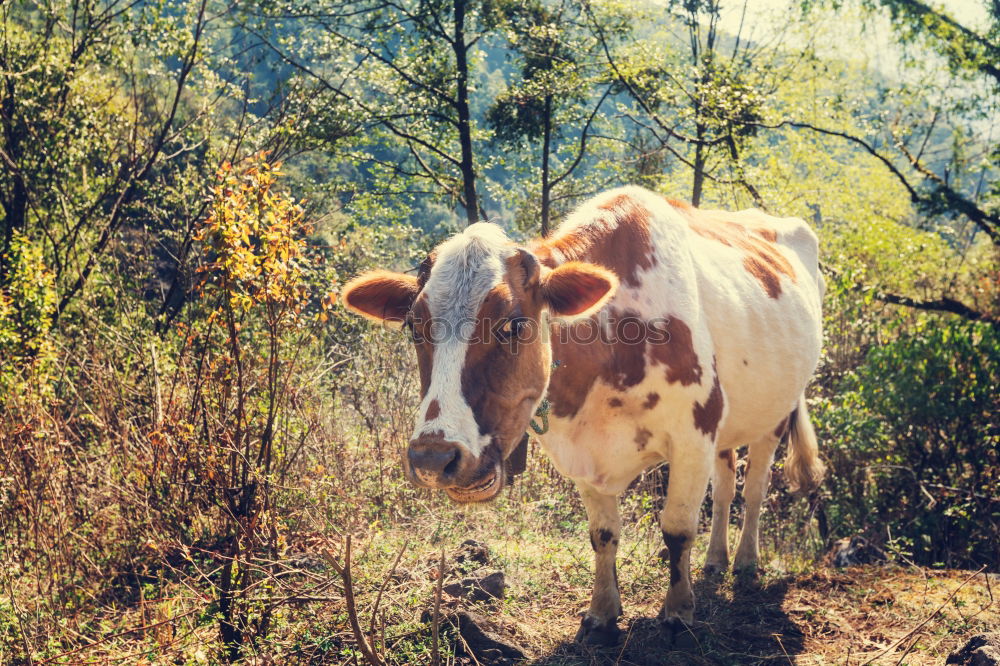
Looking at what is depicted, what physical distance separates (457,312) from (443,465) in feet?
2.39

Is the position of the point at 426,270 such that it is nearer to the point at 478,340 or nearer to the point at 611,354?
the point at 478,340

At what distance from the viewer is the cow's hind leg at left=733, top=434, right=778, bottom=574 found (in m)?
6.23

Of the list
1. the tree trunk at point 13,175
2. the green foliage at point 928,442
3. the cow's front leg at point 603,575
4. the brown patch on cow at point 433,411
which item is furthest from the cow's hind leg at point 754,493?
the tree trunk at point 13,175

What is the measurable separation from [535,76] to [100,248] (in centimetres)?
695

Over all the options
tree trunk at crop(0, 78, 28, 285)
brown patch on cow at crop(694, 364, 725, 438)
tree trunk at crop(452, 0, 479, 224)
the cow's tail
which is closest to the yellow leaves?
brown patch on cow at crop(694, 364, 725, 438)

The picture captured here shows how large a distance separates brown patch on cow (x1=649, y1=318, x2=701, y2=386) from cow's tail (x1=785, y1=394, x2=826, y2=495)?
2734 millimetres

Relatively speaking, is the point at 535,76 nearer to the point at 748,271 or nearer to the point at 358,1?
the point at 358,1

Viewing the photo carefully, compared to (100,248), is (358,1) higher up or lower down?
higher up

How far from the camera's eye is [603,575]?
15.9 feet

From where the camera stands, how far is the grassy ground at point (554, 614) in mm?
4199

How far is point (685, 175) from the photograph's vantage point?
1939 centimetres

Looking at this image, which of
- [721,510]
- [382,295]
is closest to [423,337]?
[382,295]

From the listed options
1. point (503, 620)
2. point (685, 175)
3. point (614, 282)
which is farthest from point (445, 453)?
point (685, 175)

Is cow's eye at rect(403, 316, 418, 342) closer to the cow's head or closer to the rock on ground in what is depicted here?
the cow's head
